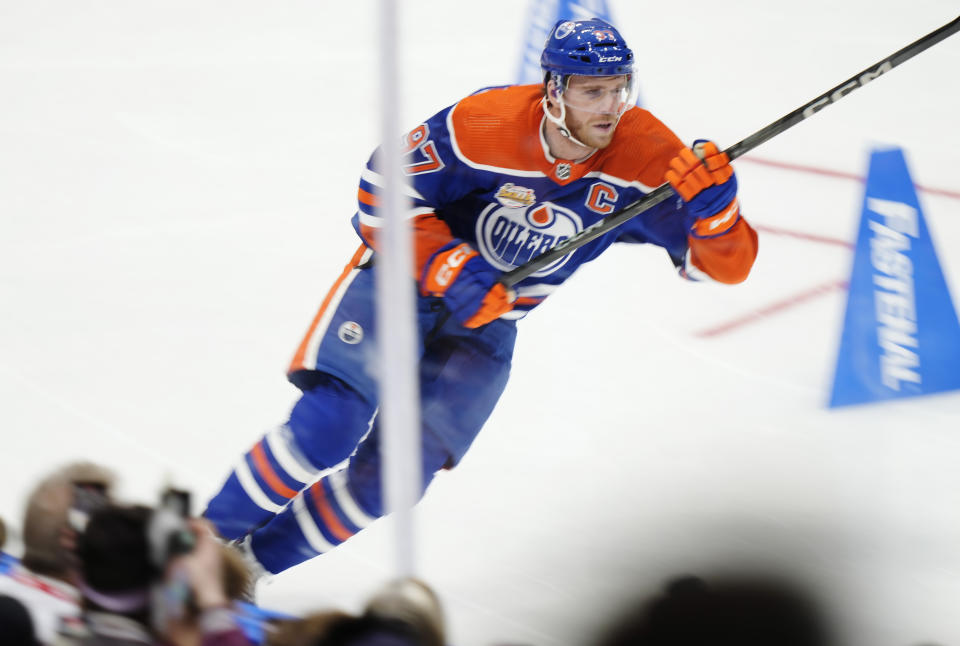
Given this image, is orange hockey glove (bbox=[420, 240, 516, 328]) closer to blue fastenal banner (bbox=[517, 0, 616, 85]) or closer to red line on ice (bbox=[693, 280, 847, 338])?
red line on ice (bbox=[693, 280, 847, 338])

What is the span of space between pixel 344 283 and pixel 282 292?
126 centimetres

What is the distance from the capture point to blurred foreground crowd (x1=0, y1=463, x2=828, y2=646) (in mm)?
1139

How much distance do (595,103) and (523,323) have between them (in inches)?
58.8

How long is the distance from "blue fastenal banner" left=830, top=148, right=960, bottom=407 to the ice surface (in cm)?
8

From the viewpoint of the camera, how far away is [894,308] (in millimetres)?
3295

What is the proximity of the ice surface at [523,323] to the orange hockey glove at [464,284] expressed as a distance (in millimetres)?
424

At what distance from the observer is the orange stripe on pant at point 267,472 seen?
249 centimetres

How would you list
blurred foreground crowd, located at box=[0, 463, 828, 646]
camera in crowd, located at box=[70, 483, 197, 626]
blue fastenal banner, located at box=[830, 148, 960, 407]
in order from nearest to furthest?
blurred foreground crowd, located at box=[0, 463, 828, 646], camera in crowd, located at box=[70, 483, 197, 626], blue fastenal banner, located at box=[830, 148, 960, 407]

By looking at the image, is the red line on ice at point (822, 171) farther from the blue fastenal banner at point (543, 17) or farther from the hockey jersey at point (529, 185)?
the hockey jersey at point (529, 185)

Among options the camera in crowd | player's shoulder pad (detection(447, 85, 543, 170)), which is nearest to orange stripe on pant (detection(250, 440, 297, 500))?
player's shoulder pad (detection(447, 85, 543, 170))

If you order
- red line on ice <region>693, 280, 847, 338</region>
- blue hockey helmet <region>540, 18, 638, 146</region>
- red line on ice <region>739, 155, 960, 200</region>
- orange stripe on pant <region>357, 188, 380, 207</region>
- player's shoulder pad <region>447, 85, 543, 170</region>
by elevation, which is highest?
blue hockey helmet <region>540, 18, 638, 146</region>

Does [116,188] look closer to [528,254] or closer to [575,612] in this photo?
[528,254]

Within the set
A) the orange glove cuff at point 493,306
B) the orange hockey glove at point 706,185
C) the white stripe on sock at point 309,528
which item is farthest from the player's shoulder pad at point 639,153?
the white stripe on sock at point 309,528

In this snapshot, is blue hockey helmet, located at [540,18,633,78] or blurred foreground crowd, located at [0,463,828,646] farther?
blue hockey helmet, located at [540,18,633,78]
